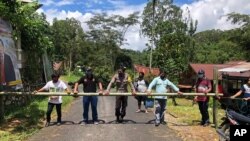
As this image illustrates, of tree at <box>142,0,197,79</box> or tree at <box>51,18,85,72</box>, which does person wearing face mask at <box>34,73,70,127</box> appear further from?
tree at <box>51,18,85,72</box>

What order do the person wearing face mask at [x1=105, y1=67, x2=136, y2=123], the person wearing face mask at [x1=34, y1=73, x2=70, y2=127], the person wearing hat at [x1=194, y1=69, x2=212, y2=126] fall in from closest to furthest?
1. the person wearing face mask at [x1=34, y1=73, x2=70, y2=127]
2. the person wearing face mask at [x1=105, y1=67, x2=136, y2=123]
3. the person wearing hat at [x1=194, y1=69, x2=212, y2=126]

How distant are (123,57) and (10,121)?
5264 centimetres

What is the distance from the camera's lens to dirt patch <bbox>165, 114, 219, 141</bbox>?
12.1 m

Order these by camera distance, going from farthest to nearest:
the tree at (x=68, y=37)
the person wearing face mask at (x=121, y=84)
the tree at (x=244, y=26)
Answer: the tree at (x=68, y=37) < the tree at (x=244, y=26) < the person wearing face mask at (x=121, y=84)

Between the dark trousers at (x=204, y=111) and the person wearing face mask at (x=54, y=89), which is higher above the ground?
the person wearing face mask at (x=54, y=89)

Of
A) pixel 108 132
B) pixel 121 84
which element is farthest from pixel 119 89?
pixel 108 132

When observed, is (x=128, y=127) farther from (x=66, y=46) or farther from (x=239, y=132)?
(x=66, y=46)

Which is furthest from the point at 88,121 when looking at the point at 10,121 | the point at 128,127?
the point at 10,121

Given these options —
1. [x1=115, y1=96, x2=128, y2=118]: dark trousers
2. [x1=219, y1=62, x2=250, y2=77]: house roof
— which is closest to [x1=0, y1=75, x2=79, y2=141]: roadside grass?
[x1=115, y1=96, x2=128, y2=118]: dark trousers

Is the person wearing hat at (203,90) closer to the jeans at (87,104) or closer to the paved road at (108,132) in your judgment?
the paved road at (108,132)

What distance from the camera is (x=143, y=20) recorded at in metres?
61.4

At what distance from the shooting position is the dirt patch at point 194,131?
12.1 meters

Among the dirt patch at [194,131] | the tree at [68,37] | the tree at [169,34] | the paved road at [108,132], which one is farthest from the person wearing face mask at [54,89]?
the tree at [68,37]

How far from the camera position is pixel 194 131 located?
13352mm
